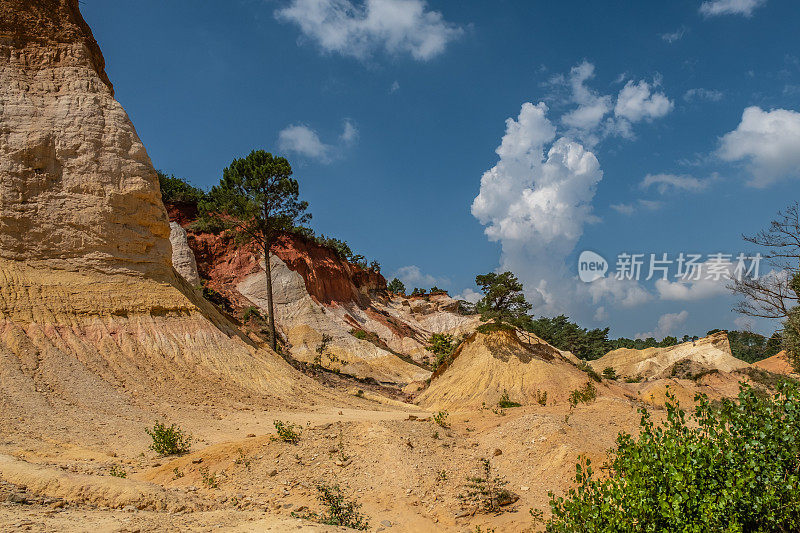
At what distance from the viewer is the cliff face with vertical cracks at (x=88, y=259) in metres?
14.9

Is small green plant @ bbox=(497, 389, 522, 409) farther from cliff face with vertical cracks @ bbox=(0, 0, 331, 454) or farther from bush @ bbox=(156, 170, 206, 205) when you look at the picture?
bush @ bbox=(156, 170, 206, 205)

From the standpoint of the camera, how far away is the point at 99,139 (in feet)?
60.5

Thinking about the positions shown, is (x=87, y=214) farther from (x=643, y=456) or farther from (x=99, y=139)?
(x=643, y=456)

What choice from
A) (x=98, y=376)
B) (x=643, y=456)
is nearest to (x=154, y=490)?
(x=643, y=456)

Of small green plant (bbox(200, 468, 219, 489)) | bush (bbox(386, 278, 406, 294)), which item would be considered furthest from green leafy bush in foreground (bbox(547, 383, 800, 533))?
bush (bbox(386, 278, 406, 294))

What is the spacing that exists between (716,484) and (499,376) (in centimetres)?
1754

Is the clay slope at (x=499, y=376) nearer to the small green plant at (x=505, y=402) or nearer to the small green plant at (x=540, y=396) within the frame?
the small green plant at (x=540, y=396)

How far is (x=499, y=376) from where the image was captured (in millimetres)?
20594

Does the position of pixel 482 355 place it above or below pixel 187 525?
above

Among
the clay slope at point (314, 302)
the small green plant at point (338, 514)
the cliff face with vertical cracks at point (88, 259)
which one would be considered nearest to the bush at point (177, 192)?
the clay slope at point (314, 302)

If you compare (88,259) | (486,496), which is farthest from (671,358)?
(88,259)

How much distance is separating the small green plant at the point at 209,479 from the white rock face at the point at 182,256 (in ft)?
96.3

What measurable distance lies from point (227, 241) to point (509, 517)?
134 feet

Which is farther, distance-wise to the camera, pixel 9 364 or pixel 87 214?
pixel 87 214
